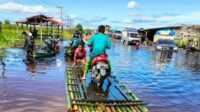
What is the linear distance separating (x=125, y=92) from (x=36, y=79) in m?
6.52

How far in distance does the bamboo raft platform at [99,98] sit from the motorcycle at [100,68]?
368mm

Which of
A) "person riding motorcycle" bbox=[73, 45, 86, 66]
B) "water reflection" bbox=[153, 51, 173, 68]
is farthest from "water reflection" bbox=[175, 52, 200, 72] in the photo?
"person riding motorcycle" bbox=[73, 45, 86, 66]

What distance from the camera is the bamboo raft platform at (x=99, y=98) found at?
828 centimetres

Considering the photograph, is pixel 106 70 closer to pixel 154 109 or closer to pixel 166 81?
pixel 154 109

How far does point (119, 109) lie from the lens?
834cm

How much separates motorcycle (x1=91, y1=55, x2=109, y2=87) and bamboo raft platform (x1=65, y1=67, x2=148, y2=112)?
37 cm

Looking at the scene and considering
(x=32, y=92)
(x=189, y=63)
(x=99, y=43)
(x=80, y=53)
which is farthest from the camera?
(x=189, y=63)

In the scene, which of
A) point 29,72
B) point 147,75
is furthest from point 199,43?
point 29,72

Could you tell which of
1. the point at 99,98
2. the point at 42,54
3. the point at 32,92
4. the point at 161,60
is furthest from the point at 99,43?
the point at 161,60

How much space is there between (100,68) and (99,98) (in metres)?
1.08

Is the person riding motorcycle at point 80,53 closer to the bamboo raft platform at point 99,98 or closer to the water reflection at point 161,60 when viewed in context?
the bamboo raft platform at point 99,98

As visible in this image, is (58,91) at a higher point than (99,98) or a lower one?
lower

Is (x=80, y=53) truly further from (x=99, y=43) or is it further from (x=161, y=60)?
(x=161, y=60)

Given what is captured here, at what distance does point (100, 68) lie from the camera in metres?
10.3
